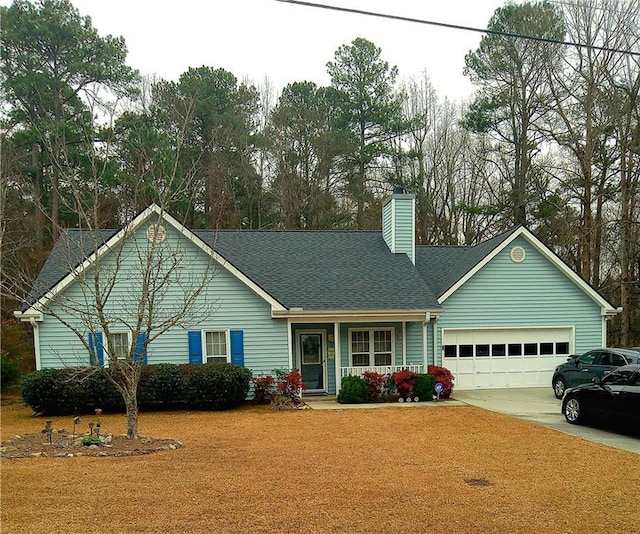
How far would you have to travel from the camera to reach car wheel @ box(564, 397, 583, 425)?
11.3 meters

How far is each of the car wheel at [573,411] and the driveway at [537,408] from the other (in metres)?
0.14

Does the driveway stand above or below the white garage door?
below

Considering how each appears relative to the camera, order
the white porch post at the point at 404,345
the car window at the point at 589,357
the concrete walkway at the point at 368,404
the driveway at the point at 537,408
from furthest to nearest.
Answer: the white porch post at the point at 404,345 < the car window at the point at 589,357 < the concrete walkway at the point at 368,404 < the driveway at the point at 537,408

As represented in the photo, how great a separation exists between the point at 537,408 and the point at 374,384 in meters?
Result: 4.24

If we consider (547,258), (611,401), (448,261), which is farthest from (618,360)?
(448,261)

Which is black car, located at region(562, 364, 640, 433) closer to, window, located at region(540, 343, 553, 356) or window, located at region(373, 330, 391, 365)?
window, located at region(373, 330, 391, 365)

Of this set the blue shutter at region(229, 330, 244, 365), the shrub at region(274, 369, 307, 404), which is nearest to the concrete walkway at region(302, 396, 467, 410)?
the shrub at region(274, 369, 307, 404)

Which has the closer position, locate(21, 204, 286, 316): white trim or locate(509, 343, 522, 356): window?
locate(21, 204, 286, 316): white trim

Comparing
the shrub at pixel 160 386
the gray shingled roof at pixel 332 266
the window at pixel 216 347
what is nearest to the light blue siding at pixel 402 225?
the gray shingled roof at pixel 332 266

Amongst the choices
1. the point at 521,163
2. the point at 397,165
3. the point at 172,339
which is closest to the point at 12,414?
the point at 172,339

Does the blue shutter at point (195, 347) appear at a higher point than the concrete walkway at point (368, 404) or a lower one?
higher

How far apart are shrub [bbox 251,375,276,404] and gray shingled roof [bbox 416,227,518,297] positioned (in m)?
6.22

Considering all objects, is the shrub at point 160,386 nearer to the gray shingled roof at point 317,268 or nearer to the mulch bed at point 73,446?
the gray shingled roof at point 317,268

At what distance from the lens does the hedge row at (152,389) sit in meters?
12.7
